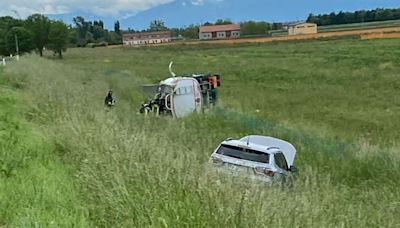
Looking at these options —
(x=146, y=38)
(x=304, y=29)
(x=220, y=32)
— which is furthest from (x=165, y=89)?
(x=146, y=38)

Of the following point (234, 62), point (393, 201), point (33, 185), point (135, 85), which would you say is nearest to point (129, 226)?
point (33, 185)

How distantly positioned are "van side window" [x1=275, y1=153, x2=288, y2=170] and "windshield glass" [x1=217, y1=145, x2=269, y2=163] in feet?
0.91

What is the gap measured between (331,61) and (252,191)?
152ft

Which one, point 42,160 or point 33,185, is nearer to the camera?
point 33,185

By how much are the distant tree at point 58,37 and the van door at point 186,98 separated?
59414 mm

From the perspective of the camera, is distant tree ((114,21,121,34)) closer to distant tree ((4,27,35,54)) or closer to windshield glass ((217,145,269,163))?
distant tree ((4,27,35,54))

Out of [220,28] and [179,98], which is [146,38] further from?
[179,98]

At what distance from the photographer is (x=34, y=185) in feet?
20.1

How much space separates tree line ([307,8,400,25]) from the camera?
129738 mm

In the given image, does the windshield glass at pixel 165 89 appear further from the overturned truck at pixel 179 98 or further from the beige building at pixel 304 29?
the beige building at pixel 304 29

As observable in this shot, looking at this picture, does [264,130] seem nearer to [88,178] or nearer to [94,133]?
[94,133]

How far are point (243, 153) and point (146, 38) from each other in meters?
147

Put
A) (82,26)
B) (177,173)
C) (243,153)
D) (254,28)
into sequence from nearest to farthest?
(177,173)
(243,153)
(254,28)
(82,26)

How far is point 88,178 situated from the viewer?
5.90 m
